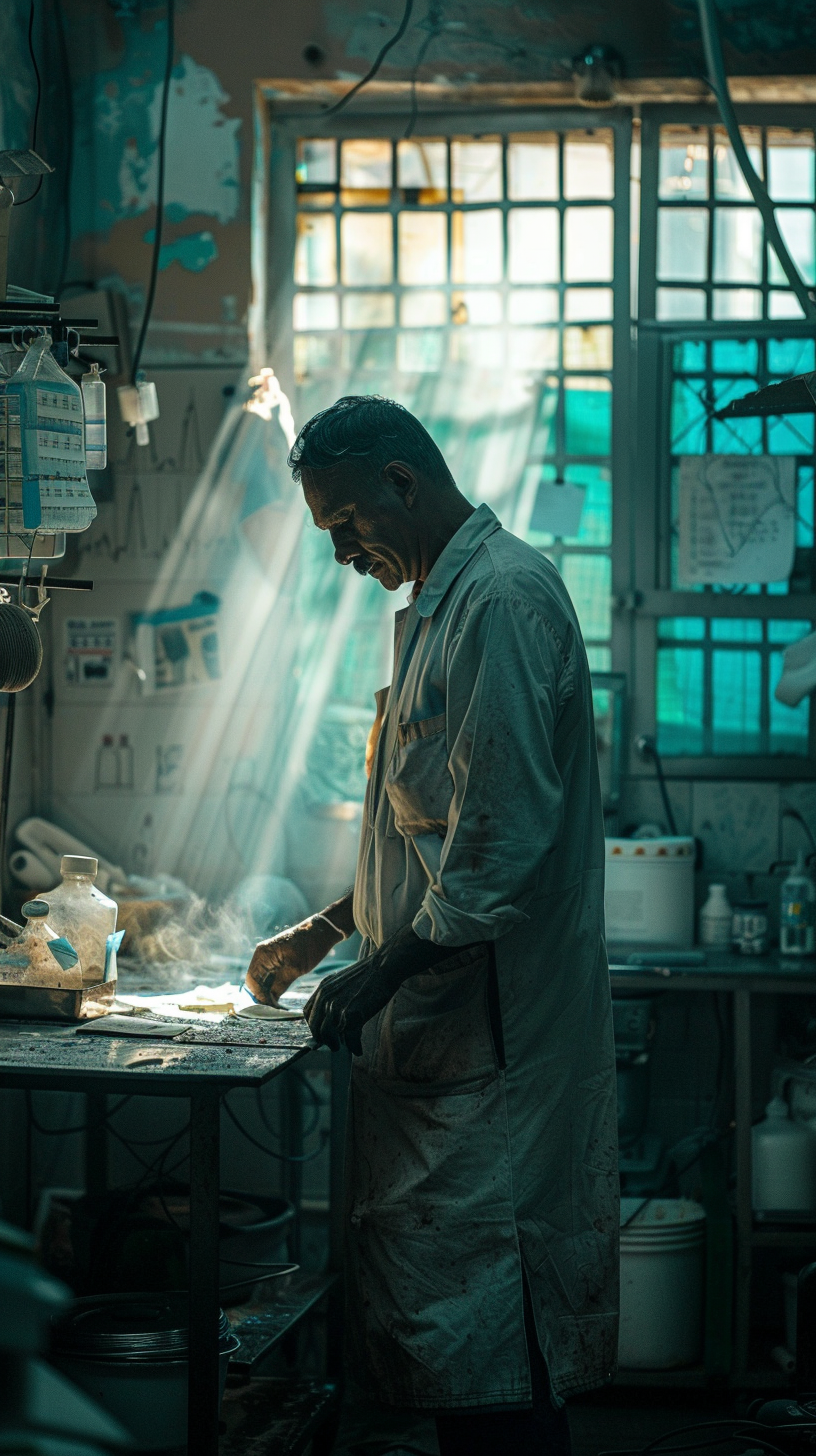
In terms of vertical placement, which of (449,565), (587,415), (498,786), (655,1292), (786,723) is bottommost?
(655,1292)

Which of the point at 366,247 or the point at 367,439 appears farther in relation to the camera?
the point at 366,247

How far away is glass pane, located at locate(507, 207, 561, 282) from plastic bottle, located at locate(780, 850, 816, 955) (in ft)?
6.02

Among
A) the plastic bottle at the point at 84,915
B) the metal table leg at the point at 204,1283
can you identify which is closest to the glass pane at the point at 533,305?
the plastic bottle at the point at 84,915

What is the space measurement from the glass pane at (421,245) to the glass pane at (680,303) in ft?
2.09

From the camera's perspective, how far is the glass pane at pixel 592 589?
13.2 feet

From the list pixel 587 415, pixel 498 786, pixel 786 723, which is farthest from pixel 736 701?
pixel 498 786

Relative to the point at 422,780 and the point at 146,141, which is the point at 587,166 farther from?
the point at 422,780

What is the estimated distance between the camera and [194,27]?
153 inches

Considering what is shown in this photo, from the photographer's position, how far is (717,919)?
375 cm

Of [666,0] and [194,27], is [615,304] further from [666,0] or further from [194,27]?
[194,27]

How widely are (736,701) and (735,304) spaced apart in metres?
1.13

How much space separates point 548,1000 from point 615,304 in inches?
99.1

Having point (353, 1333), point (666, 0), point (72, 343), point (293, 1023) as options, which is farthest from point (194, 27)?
point (353, 1333)

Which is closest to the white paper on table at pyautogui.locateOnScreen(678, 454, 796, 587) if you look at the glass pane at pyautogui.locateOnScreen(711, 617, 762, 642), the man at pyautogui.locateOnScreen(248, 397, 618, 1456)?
the glass pane at pyautogui.locateOnScreen(711, 617, 762, 642)
